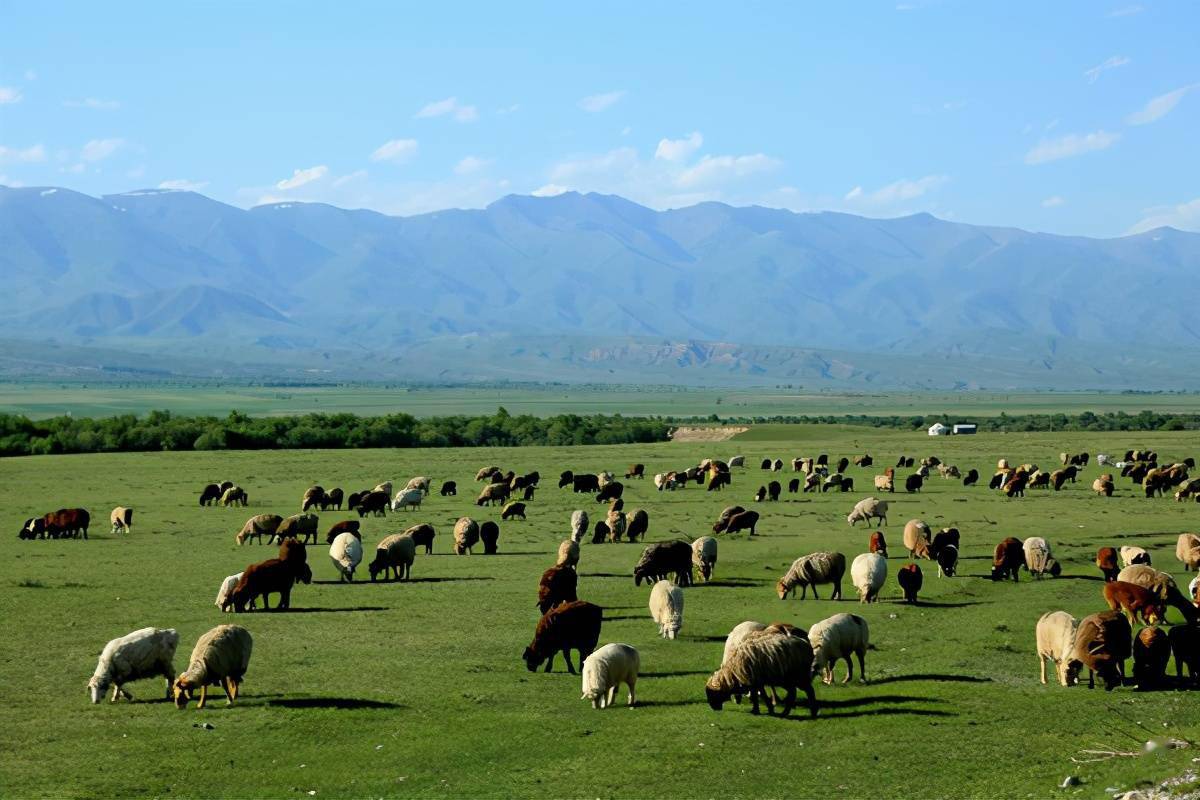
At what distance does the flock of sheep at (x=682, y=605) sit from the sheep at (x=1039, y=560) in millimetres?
22

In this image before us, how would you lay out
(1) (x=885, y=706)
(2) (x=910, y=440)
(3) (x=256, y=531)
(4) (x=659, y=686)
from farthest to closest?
(2) (x=910, y=440), (3) (x=256, y=531), (4) (x=659, y=686), (1) (x=885, y=706)

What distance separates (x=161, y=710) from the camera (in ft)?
53.0

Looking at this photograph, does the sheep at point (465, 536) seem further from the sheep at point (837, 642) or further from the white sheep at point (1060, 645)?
the white sheep at point (1060, 645)

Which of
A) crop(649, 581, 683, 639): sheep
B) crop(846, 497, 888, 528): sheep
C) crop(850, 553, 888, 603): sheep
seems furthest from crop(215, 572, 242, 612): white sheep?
crop(846, 497, 888, 528): sheep

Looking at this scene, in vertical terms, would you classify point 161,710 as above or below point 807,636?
below

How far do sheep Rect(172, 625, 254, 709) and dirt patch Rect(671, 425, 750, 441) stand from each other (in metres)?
73.8

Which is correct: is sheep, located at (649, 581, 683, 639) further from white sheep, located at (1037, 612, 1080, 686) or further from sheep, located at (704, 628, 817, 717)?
white sheep, located at (1037, 612, 1080, 686)

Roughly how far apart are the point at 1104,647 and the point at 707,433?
255 ft

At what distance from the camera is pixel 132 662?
53.9ft

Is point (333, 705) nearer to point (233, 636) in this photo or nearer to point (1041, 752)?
point (233, 636)

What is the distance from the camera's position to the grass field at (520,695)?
1363 cm

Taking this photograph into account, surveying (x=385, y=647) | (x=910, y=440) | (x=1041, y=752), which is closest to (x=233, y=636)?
(x=385, y=647)

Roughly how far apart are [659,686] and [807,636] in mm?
2227

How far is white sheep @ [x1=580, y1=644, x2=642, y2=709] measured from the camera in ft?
53.9
